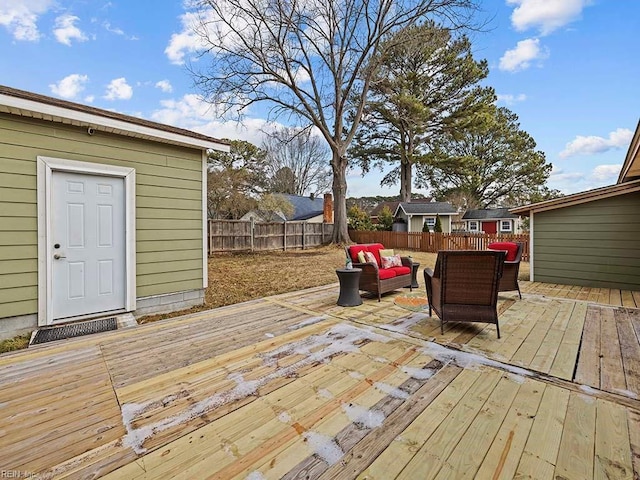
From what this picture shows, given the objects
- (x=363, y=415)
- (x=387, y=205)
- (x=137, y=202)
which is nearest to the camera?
(x=363, y=415)

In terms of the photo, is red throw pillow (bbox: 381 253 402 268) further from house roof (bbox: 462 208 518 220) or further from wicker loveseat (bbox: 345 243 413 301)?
house roof (bbox: 462 208 518 220)

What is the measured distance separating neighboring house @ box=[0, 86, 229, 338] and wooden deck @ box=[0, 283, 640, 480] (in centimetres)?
82

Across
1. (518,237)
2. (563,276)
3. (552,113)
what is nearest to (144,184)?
(563,276)

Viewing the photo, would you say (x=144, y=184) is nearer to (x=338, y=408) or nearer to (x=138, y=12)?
(x=338, y=408)

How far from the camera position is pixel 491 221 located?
914 inches

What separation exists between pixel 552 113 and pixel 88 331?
12644 mm

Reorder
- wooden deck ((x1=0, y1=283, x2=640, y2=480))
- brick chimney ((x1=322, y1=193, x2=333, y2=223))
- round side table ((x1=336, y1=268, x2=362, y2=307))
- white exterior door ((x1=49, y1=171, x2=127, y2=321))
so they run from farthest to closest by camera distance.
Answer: brick chimney ((x1=322, y1=193, x2=333, y2=223)) < round side table ((x1=336, y1=268, x2=362, y2=307)) < white exterior door ((x1=49, y1=171, x2=127, y2=321)) < wooden deck ((x1=0, y1=283, x2=640, y2=480))

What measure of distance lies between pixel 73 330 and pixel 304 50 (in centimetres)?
1315

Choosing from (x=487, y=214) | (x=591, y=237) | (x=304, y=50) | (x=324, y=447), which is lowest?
(x=324, y=447)

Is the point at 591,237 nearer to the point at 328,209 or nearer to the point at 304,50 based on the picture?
the point at 304,50

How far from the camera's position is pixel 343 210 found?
1444 cm

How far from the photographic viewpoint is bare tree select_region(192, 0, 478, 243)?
1102 cm

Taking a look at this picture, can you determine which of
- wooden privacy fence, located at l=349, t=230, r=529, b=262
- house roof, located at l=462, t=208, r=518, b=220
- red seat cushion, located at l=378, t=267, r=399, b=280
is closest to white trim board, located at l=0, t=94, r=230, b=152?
red seat cushion, located at l=378, t=267, r=399, b=280

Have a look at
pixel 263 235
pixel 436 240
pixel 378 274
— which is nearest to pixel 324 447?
pixel 378 274
